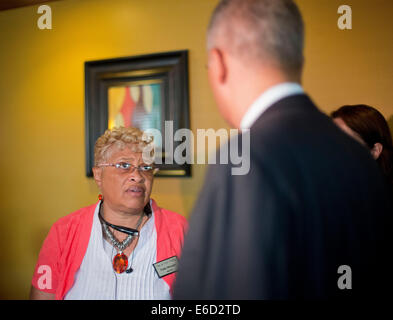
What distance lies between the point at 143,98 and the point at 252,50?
1.57 metres

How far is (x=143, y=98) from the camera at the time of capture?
6.80 ft

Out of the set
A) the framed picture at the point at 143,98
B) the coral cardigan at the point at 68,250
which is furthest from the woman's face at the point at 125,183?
the framed picture at the point at 143,98

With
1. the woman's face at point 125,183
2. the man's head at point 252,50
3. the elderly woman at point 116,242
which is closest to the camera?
the man's head at point 252,50

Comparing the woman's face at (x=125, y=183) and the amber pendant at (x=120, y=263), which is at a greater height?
the woman's face at (x=125, y=183)

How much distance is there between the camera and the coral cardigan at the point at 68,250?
1.37 meters

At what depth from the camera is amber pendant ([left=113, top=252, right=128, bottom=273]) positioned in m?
1.38

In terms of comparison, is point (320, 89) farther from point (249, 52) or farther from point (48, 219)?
point (48, 219)

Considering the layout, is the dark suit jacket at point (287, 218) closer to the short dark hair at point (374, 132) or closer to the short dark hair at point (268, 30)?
the short dark hair at point (268, 30)

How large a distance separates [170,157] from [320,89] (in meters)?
0.94

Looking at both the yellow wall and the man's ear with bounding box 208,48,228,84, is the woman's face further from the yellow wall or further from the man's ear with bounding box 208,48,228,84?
the man's ear with bounding box 208,48,228,84

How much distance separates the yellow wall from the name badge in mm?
651

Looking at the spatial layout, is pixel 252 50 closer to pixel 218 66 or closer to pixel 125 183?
pixel 218 66

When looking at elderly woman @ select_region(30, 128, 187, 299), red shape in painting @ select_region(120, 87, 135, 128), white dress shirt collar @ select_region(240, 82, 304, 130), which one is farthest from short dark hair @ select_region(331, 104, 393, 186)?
red shape in painting @ select_region(120, 87, 135, 128)

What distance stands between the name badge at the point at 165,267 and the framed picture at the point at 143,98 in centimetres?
69
